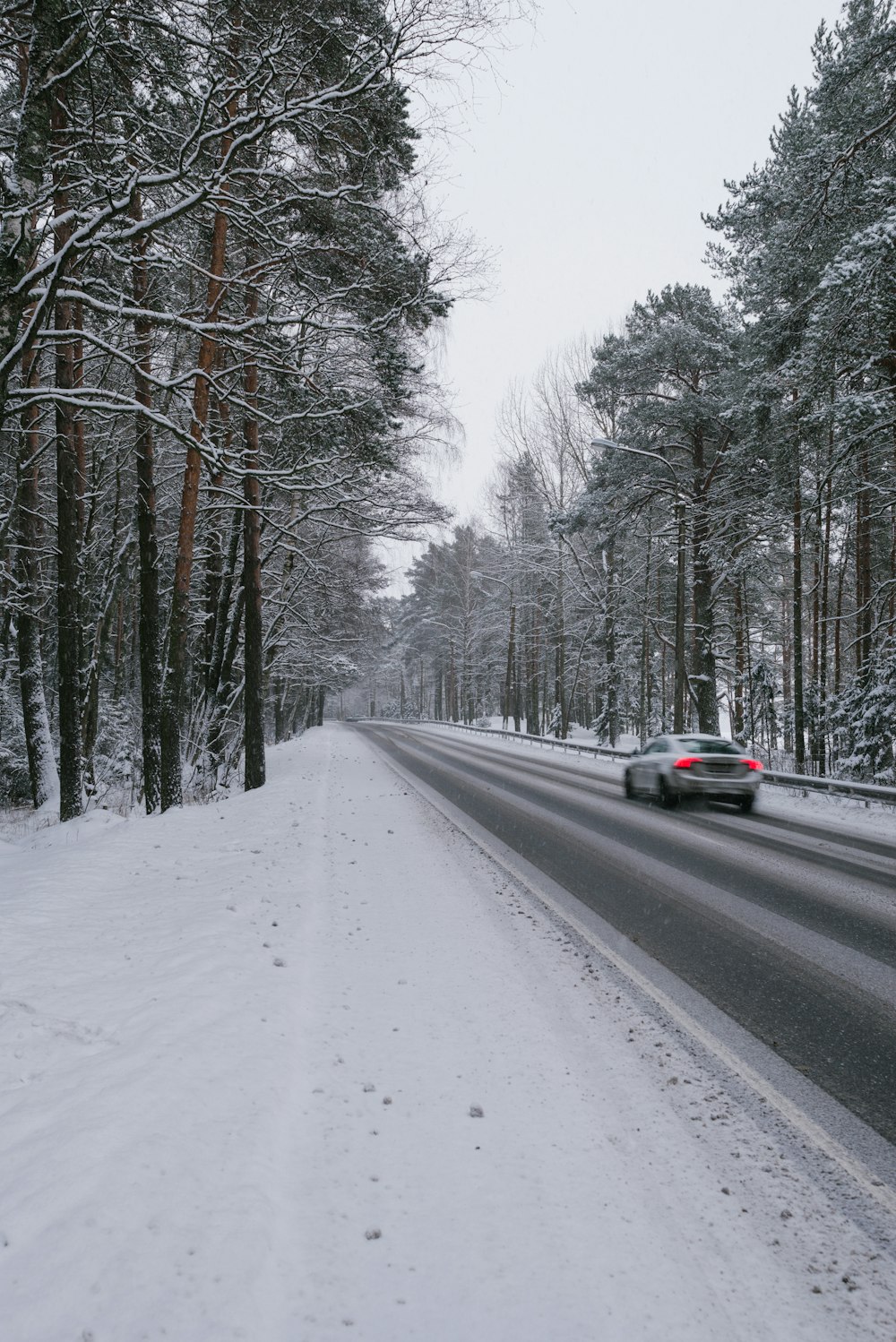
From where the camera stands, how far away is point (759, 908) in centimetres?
608

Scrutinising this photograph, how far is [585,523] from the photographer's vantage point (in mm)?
21922

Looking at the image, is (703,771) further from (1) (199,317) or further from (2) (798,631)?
(1) (199,317)

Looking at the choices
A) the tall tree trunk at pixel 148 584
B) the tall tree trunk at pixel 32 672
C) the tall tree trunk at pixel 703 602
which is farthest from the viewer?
the tall tree trunk at pixel 703 602

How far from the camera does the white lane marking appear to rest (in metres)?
2.72

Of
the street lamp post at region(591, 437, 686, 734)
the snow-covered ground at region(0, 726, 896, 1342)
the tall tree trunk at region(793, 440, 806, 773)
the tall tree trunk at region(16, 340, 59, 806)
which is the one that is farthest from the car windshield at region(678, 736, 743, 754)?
the tall tree trunk at region(16, 340, 59, 806)

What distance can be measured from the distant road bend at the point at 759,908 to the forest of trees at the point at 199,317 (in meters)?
5.72

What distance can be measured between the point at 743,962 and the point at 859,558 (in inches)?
647

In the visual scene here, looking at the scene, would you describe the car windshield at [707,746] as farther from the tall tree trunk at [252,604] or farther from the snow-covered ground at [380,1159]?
the tall tree trunk at [252,604]

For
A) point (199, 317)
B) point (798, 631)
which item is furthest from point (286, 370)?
point (798, 631)

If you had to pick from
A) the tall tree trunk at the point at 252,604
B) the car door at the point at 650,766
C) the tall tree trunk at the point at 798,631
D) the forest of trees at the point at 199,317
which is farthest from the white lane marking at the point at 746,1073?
the tall tree trunk at the point at 798,631

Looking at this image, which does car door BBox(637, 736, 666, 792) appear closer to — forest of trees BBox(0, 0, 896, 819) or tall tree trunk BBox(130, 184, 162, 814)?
forest of trees BBox(0, 0, 896, 819)

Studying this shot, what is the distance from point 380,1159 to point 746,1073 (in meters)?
1.96

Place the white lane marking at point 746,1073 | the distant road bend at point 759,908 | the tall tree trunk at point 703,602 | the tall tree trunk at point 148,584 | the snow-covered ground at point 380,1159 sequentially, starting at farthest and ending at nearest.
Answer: the tall tree trunk at point 703,602, the tall tree trunk at point 148,584, the distant road bend at point 759,908, the white lane marking at point 746,1073, the snow-covered ground at point 380,1159

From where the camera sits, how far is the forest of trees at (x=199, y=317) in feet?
17.9
